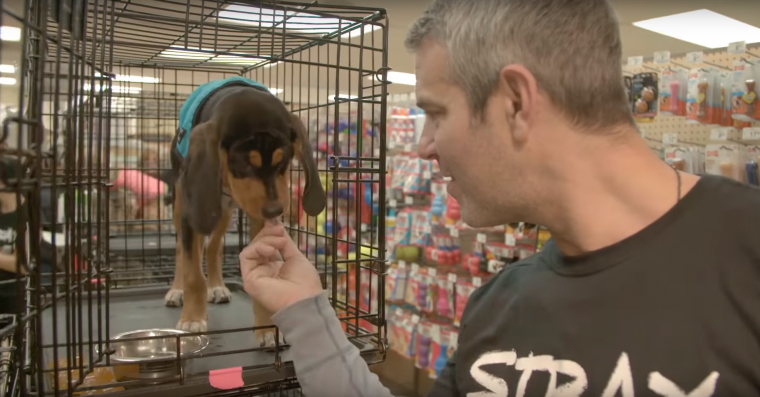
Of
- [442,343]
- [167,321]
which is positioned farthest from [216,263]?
[442,343]

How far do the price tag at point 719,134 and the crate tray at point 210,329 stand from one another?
2.13 m

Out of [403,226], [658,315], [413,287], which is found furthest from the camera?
[403,226]

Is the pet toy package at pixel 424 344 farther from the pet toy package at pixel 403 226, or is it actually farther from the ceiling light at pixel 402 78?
the ceiling light at pixel 402 78

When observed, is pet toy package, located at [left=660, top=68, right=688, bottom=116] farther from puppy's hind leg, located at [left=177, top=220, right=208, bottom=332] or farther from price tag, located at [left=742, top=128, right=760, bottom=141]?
puppy's hind leg, located at [left=177, top=220, right=208, bottom=332]

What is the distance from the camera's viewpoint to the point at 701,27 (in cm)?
470

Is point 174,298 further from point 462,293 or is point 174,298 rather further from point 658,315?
point 462,293

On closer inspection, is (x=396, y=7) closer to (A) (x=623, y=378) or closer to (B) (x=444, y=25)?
(B) (x=444, y=25)

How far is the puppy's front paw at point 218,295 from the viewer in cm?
157

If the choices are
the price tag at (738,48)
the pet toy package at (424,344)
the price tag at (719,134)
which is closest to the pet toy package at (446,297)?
the pet toy package at (424,344)

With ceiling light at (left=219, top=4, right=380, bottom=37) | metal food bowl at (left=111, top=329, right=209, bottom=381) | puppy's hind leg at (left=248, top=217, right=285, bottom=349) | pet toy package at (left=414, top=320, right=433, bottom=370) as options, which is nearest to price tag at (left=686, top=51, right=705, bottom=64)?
ceiling light at (left=219, top=4, right=380, bottom=37)

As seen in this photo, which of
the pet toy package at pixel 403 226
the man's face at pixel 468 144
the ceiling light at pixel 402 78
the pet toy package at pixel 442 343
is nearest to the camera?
the man's face at pixel 468 144

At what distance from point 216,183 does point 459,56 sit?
556mm

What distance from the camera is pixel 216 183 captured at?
3.69 ft

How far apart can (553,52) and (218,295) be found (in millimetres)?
1137
